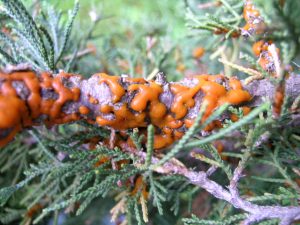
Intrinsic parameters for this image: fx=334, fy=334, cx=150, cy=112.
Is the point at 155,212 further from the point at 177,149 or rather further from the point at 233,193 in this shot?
the point at 177,149

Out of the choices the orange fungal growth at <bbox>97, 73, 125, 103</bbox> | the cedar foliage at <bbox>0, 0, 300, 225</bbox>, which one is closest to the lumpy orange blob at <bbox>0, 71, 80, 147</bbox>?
the orange fungal growth at <bbox>97, 73, 125, 103</bbox>

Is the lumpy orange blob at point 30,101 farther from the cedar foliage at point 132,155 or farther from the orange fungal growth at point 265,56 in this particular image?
the orange fungal growth at point 265,56

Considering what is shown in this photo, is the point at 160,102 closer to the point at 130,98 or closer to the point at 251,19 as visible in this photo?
the point at 130,98

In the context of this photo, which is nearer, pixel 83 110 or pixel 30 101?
pixel 30 101

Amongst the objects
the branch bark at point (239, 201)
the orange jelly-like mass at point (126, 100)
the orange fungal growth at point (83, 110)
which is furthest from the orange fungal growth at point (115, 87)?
the branch bark at point (239, 201)

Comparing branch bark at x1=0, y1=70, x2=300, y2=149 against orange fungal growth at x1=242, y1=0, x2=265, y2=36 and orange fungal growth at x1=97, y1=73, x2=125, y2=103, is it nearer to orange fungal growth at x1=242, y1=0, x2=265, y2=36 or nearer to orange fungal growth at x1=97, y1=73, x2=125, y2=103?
orange fungal growth at x1=97, y1=73, x2=125, y2=103

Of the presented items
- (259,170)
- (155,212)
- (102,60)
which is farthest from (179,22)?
(155,212)

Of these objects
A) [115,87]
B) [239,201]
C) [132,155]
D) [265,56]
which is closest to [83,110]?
[115,87]
